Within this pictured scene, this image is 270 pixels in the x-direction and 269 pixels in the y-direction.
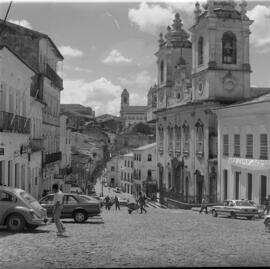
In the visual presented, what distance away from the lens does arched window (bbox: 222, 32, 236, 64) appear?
125 feet

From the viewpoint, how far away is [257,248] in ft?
35.6

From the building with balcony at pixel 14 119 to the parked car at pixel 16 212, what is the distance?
252 inches

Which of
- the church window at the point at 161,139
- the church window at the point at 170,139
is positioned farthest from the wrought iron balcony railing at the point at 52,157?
the church window at the point at 161,139

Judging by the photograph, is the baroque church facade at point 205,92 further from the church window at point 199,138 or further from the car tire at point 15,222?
the car tire at point 15,222

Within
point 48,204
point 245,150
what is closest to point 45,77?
point 245,150

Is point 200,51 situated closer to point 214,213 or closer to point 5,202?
point 214,213

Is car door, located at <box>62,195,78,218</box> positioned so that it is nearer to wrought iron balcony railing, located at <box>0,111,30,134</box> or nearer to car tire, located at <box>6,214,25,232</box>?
wrought iron balcony railing, located at <box>0,111,30,134</box>

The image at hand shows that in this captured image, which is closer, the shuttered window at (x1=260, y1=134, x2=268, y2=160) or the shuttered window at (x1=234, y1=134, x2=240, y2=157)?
the shuttered window at (x1=260, y1=134, x2=268, y2=160)

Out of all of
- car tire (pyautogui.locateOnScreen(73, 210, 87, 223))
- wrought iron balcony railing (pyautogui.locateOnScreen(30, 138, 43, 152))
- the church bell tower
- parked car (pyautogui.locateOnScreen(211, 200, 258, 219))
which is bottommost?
parked car (pyautogui.locateOnScreen(211, 200, 258, 219))

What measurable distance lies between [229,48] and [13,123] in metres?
22.1

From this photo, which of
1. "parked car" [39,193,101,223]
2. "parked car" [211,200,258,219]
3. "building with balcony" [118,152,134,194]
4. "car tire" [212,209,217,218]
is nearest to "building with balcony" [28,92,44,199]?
"parked car" [39,193,101,223]

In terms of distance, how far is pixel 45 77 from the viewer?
1242 inches

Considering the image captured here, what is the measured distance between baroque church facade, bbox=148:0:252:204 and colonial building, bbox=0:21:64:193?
10464 millimetres

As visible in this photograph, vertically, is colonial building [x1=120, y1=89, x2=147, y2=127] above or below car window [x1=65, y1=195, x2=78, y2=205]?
above
